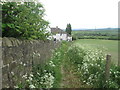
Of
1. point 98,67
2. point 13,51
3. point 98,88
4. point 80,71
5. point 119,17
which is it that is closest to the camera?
point 13,51

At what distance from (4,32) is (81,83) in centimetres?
306

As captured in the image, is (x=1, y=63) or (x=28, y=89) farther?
(x=28, y=89)

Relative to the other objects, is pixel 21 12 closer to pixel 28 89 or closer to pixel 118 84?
pixel 28 89

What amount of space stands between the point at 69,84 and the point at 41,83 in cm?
140

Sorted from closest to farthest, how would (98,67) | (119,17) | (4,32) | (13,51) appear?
(13,51)
(4,32)
(119,17)
(98,67)

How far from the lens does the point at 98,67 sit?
569cm

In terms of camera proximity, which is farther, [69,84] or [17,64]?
[69,84]

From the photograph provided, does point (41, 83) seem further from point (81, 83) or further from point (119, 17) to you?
point (119, 17)

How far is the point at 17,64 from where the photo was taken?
3.79 metres

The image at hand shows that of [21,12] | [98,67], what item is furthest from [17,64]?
[98,67]

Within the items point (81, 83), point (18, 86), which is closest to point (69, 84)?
point (81, 83)

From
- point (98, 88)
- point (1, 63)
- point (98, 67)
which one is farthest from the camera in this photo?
point (98, 67)

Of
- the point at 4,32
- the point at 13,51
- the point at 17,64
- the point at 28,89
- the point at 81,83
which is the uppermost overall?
the point at 4,32

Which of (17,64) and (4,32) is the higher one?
(4,32)
